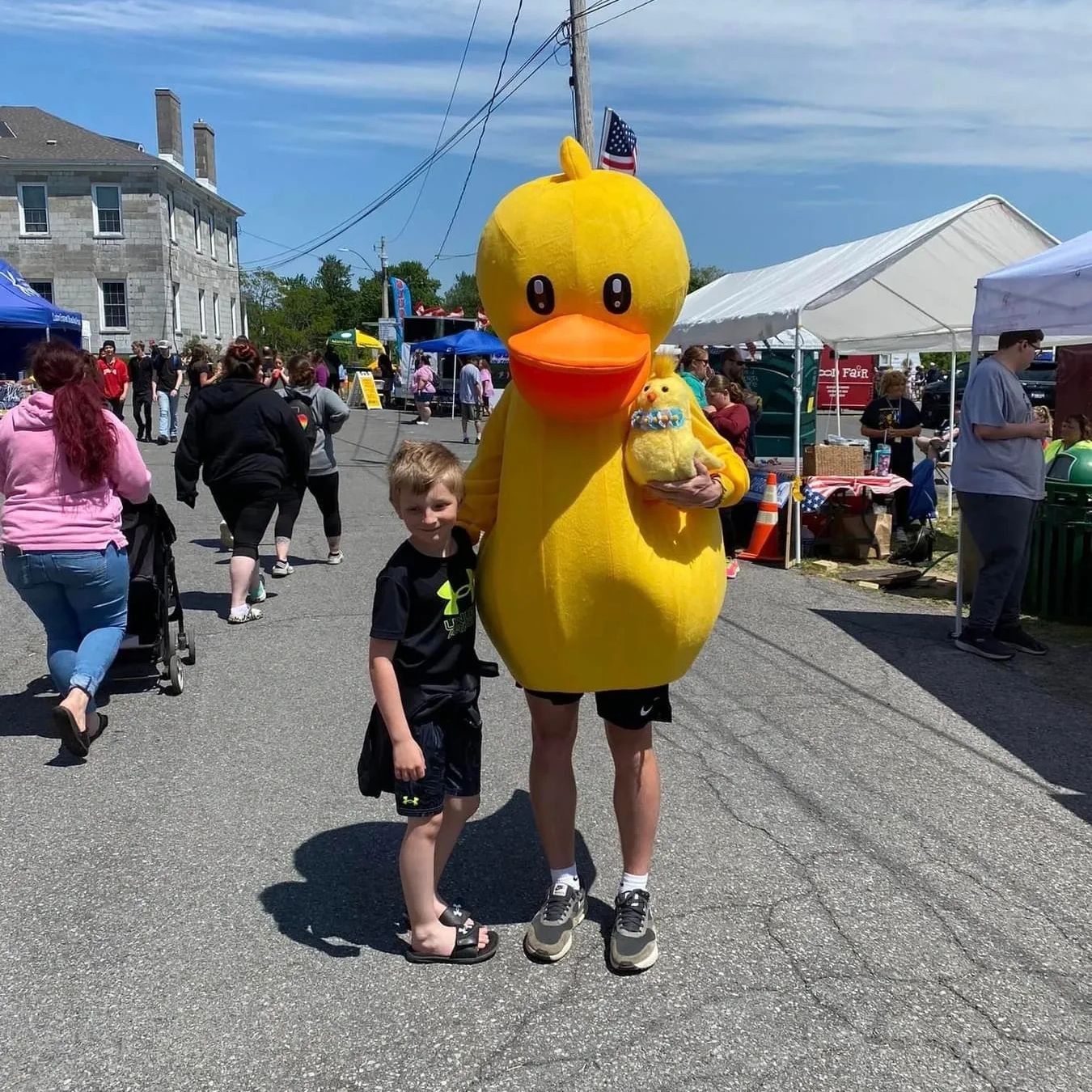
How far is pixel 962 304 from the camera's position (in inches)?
428

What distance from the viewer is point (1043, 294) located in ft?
19.0

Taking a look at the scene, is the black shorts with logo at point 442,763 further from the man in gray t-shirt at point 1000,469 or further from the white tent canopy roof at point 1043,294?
the white tent canopy roof at point 1043,294

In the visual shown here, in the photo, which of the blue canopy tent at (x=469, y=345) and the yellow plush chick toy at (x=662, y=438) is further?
the blue canopy tent at (x=469, y=345)

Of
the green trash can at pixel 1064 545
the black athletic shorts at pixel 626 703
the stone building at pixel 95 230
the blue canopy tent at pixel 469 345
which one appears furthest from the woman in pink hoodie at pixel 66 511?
the stone building at pixel 95 230

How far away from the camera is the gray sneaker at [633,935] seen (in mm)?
2908

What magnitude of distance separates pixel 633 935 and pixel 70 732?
2613mm

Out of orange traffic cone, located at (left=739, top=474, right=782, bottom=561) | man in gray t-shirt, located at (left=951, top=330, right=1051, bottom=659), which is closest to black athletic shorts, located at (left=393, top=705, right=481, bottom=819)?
man in gray t-shirt, located at (left=951, top=330, right=1051, bottom=659)

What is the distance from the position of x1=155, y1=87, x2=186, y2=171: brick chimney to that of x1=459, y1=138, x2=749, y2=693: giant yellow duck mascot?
43.3 metres

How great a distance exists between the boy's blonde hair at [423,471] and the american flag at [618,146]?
8.12m

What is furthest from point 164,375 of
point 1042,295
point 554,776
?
point 554,776

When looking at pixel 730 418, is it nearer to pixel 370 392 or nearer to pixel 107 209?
pixel 370 392

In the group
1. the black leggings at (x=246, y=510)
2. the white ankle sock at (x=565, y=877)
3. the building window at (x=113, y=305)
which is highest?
the building window at (x=113, y=305)

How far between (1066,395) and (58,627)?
11578 millimetres

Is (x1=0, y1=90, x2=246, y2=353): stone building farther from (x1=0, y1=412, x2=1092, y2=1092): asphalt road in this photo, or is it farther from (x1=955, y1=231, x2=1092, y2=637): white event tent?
(x1=955, y1=231, x2=1092, y2=637): white event tent
